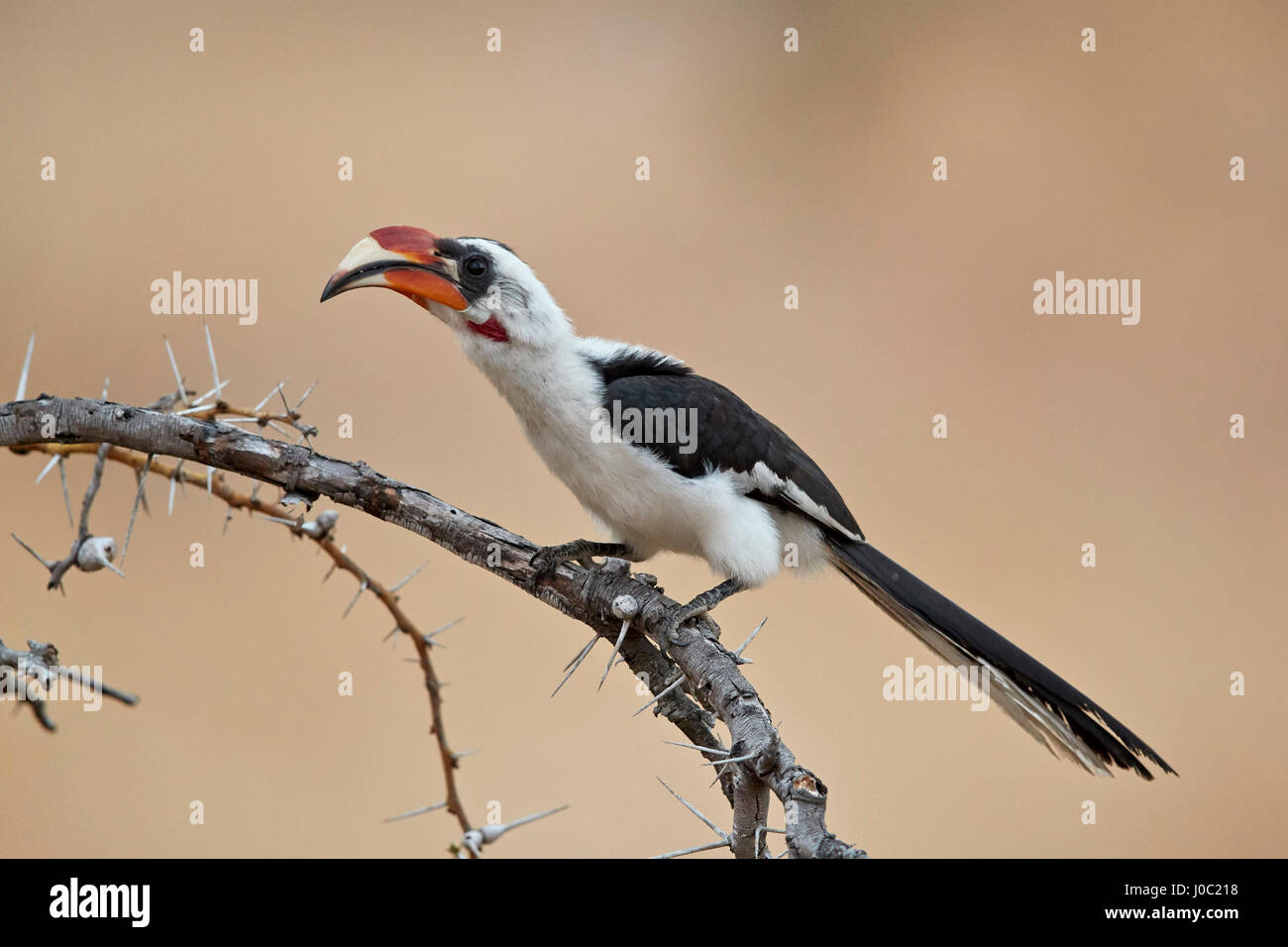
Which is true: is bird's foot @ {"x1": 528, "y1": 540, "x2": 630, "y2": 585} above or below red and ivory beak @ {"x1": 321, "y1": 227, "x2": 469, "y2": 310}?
below

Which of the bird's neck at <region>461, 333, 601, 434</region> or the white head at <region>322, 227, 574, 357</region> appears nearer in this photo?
the white head at <region>322, 227, 574, 357</region>

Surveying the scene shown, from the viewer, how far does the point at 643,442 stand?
66.6 inches

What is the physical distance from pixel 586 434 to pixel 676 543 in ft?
0.84

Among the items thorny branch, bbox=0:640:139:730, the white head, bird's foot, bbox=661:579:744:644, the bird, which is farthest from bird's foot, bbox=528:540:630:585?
thorny branch, bbox=0:640:139:730

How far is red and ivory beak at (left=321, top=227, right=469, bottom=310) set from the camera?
5.12ft

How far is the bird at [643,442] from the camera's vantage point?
5.35ft

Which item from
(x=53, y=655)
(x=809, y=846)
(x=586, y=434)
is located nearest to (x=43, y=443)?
(x=53, y=655)

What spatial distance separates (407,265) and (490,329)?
16 cm

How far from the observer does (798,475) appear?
181 centimetres

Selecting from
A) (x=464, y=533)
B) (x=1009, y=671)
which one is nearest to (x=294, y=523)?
(x=464, y=533)

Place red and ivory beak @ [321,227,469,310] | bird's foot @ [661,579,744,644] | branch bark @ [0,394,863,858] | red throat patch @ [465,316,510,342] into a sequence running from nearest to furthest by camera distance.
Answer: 1. branch bark @ [0,394,863,858]
2. bird's foot @ [661,579,744,644]
3. red and ivory beak @ [321,227,469,310]
4. red throat patch @ [465,316,510,342]

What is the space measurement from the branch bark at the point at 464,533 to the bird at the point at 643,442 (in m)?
0.16

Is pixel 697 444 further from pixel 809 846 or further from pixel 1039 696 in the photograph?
pixel 809 846
